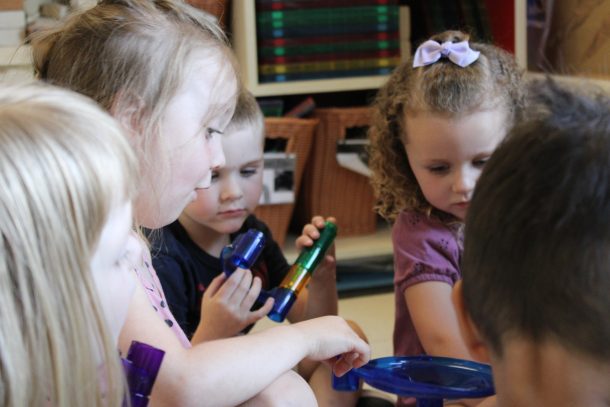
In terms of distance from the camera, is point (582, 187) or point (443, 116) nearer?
point (582, 187)

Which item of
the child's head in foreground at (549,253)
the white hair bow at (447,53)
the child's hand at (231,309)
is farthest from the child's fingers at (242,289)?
the child's head in foreground at (549,253)

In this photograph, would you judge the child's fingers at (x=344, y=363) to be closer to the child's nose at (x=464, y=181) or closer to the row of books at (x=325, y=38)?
the child's nose at (x=464, y=181)

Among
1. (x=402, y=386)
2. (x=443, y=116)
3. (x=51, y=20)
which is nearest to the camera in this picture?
(x=402, y=386)

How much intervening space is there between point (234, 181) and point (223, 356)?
1.69ft

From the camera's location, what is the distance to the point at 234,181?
4.58 ft

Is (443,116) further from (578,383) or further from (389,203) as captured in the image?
(578,383)

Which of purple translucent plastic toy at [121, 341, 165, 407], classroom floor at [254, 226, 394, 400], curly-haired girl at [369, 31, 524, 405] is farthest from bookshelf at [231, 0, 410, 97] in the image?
purple translucent plastic toy at [121, 341, 165, 407]

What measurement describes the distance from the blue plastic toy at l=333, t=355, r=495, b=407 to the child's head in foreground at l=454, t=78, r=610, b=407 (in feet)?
0.92

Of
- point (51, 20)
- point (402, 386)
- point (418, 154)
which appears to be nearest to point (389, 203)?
point (418, 154)

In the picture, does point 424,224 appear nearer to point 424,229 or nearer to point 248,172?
point 424,229

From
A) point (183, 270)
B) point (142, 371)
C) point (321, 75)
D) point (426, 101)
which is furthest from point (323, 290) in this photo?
point (321, 75)

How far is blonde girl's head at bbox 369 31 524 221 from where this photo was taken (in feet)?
4.01

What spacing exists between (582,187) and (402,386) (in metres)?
0.44

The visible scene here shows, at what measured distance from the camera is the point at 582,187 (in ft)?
1.91
